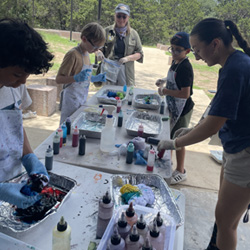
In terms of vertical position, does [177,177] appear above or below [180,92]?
below

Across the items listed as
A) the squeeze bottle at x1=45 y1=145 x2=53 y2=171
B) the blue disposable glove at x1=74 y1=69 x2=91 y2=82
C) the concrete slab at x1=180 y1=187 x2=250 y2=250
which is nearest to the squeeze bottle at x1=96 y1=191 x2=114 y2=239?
the squeeze bottle at x1=45 y1=145 x2=53 y2=171

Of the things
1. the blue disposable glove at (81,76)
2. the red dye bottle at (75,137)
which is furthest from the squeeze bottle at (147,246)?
the blue disposable glove at (81,76)

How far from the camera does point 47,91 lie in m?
5.37

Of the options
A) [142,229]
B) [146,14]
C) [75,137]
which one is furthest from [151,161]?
[146,14]

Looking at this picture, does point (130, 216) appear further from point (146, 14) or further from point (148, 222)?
point (146, 14)

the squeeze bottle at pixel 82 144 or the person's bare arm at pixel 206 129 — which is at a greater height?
the person's bare arm at pixel 206 129

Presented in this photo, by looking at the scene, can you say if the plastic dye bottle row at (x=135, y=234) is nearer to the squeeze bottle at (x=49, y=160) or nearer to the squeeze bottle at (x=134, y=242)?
the squeeze bottle at (x=134, y=242)

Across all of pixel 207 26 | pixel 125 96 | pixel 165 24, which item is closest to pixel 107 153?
pixel 207 26

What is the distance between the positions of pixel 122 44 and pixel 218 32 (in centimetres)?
261

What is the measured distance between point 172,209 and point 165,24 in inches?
1125

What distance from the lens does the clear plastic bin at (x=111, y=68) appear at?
12.9 feet

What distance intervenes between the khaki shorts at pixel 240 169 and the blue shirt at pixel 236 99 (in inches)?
1.7

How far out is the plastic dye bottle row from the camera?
3.17 feet

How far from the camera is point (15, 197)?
46.5 inches
